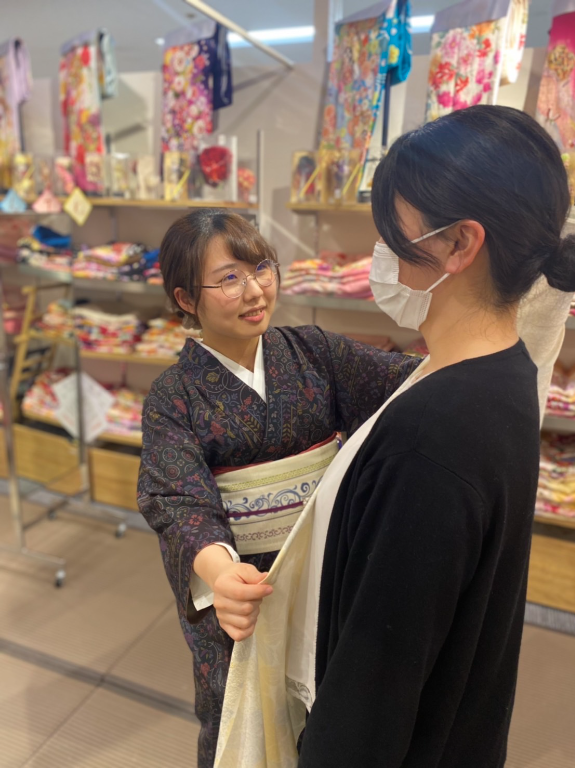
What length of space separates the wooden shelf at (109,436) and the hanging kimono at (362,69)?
157 centimetres

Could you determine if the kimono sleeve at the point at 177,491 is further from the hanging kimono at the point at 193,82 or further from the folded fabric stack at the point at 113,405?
the folded fabric stack at the point at 113,405

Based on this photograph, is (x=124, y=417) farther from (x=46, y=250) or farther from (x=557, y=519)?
(x=557, y=519)

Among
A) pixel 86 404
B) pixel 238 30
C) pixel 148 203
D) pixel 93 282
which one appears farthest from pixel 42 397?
pixel 238 30

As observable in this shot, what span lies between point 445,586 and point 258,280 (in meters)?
0.56

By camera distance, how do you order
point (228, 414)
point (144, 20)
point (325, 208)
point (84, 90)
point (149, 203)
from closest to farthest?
point (228, 414) < point (325, 208) < point (144, 20) < point (149, 203) < point (84, 90)

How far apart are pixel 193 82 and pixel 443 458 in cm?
218

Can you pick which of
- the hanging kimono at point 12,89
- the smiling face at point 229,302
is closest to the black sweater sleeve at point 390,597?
the smiling face at point 229,302

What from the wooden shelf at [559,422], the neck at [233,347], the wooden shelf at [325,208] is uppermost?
the wooden shelf at [325,208]

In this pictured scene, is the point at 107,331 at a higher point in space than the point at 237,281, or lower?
lower

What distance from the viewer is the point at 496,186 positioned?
57cm

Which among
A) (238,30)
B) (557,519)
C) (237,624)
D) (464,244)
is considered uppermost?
(238,30)

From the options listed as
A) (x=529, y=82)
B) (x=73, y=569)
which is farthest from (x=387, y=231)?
(x=73, y=569)

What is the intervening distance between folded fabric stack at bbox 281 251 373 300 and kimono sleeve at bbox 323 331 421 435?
784 millimetres

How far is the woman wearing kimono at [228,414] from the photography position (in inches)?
34.3
